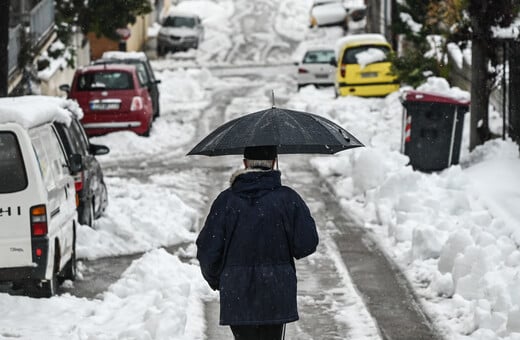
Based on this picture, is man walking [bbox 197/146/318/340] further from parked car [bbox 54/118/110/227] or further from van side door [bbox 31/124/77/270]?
parked car [bbox 54/118/110/227]

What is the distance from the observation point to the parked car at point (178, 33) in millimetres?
48469

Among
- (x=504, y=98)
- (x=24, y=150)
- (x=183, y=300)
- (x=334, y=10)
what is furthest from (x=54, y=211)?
(x=334, y=10)

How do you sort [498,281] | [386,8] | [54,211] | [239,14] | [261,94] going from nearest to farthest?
1. [498,281]
2. [54,211]
3. [261,94]
4. [386,8]
5. [239,14]

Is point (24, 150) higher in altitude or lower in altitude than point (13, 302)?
higher

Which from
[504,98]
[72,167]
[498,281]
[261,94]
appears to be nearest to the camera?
[498,281]

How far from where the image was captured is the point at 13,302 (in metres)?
10.4

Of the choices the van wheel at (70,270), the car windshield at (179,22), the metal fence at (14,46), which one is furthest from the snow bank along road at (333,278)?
the car windshield at (179,22)

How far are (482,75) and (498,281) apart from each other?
30.2 ft

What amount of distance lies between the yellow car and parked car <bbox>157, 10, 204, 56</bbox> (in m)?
19.2

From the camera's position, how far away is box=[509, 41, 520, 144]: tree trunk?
18.0m

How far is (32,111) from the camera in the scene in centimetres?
1099

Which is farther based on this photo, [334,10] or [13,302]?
[334,10]

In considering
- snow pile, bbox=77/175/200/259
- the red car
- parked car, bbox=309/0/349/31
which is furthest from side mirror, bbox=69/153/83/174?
parked car, bbox=309/0/349/31

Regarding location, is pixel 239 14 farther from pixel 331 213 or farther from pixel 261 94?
pixel 331 213
